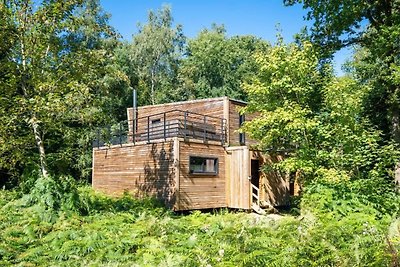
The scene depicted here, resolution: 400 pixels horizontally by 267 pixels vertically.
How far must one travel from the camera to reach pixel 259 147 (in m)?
17.2

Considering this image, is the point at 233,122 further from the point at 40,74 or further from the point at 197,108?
the point at 40,74

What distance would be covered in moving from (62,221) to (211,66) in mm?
32469

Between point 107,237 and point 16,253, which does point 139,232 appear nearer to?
point 107,237

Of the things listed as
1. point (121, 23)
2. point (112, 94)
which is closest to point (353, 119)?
point (112, 94)

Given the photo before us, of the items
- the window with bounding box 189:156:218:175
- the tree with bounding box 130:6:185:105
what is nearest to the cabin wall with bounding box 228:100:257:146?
the window with bounding box 189:156:218:175

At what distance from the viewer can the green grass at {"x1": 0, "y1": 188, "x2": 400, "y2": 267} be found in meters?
4.71

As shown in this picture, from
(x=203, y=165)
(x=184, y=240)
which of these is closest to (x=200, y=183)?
(x=203, y=165)

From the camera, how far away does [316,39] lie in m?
16.0

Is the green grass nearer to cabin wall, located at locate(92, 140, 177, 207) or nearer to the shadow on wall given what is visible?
the shadow on wall

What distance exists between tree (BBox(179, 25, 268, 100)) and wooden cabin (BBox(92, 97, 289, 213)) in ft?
62.4

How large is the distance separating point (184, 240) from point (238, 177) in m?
10.2

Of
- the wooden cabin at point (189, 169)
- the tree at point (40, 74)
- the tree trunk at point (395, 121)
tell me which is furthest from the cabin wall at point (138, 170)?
the tree trunk at point (395, 121)

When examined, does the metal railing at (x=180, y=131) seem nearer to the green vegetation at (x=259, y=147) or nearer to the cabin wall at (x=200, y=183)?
the cabin wall at (x=200, y=183)

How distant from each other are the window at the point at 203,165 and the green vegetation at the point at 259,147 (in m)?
2.45
